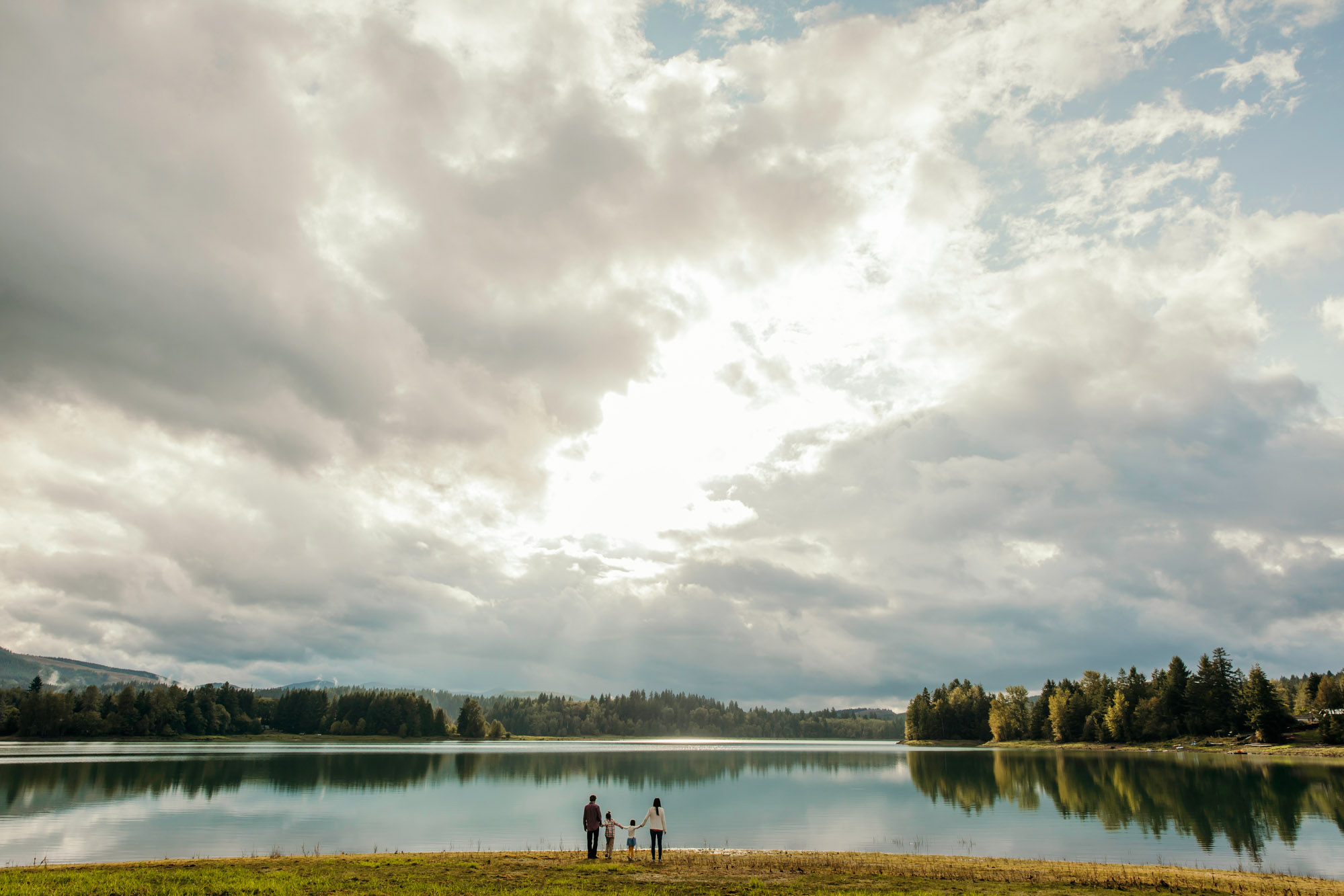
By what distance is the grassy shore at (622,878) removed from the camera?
24797 millimetres

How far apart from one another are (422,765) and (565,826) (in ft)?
218

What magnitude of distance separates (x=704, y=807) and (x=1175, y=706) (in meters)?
126

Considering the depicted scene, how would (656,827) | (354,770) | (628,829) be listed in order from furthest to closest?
(354,770)
(628,829)
(656,827)

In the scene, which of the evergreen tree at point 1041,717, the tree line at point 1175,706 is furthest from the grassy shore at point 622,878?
the evergreen tree at point 1041,717

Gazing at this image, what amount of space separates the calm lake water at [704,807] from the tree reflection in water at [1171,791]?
0.35 meters

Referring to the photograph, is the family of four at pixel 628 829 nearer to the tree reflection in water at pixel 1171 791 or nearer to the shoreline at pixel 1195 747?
the tree reflection in water at pixel 1171 791

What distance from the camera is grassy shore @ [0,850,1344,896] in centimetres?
2480

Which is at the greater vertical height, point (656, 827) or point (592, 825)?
point (656, 827)

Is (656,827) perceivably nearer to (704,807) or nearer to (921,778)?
(704,807)

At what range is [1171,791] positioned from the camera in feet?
215

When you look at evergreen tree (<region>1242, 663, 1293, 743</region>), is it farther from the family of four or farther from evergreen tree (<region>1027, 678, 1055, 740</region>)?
the family of four

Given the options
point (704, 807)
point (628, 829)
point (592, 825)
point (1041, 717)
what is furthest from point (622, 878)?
point (1041, 717)

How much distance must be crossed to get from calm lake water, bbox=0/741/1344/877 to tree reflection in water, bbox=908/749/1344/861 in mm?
347

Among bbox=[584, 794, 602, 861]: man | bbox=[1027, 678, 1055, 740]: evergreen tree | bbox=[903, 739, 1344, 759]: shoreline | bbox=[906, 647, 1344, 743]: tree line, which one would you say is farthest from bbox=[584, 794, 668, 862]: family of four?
bbox=[1027, 678, 1055, 740]: evergreen tree
